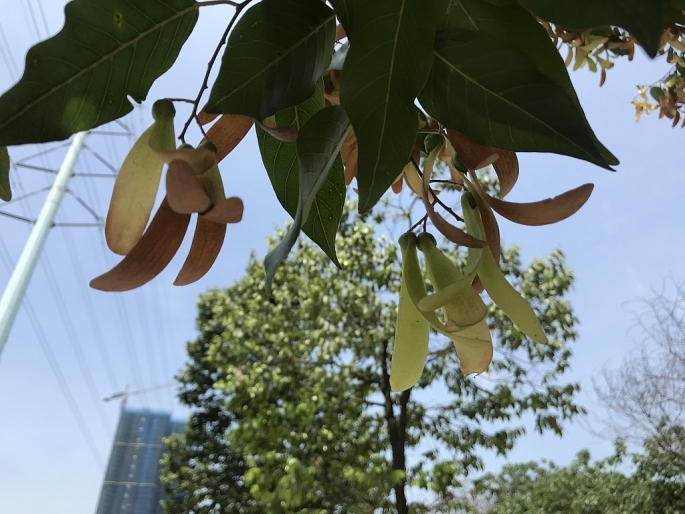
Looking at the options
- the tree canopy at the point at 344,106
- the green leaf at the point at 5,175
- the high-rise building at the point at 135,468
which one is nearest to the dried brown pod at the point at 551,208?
the tree canopy at the point at 344,106

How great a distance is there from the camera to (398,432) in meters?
3.37

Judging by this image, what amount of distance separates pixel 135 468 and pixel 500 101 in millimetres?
8056

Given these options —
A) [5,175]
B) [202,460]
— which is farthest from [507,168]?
[202,460]

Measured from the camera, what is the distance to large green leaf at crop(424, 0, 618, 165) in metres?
0.23

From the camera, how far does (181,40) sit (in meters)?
0.26

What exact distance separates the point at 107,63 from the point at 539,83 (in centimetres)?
19

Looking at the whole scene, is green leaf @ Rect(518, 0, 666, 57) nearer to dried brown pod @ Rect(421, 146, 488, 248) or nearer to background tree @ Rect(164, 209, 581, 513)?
dried brown pod @ Rect(421, 146, 488, 248)

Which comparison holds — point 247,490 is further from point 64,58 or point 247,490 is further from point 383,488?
point 64,58

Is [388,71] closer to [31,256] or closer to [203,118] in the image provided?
[203,118]

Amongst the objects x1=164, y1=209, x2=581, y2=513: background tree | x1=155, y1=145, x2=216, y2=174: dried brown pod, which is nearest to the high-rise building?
x1=164, y1=209, x2=581, y2=513: background tree

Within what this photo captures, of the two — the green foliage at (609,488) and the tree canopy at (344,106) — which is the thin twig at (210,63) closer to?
the tree canopy at (344,106)

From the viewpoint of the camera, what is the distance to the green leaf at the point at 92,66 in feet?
0.71

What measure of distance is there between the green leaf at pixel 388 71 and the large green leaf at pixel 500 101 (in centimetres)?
2

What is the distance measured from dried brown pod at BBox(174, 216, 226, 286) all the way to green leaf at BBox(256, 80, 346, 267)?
0.29 ft
